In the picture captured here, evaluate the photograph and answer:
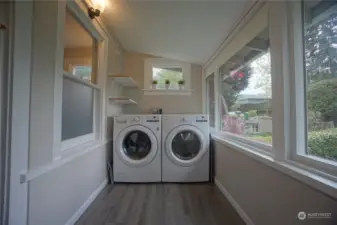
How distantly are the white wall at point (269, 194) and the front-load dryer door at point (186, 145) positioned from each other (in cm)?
65

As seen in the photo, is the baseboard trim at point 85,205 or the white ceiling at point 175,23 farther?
the white ceiling at point 175,23

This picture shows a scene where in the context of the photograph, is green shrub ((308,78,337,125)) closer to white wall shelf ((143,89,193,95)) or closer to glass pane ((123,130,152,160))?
glass pane ((123,130,152,160))

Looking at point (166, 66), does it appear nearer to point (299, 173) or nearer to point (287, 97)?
point (287, 97)

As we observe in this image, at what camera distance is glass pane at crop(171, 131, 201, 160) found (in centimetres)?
340

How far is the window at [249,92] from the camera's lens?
1980mm

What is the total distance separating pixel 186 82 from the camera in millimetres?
4457

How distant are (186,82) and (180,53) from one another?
2.42 ft

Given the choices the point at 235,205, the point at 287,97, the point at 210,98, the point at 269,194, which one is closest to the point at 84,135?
the point at 235,205

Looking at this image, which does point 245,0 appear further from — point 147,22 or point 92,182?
point 92,182

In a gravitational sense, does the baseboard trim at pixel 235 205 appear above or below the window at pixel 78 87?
below

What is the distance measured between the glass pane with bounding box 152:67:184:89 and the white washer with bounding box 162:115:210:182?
1246 millimetres

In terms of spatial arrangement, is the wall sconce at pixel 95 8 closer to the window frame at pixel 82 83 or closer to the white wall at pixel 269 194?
the window frame at pixel 82 83

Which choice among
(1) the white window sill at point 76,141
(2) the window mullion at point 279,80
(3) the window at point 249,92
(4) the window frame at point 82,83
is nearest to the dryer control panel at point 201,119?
(3) the window at point 249,92

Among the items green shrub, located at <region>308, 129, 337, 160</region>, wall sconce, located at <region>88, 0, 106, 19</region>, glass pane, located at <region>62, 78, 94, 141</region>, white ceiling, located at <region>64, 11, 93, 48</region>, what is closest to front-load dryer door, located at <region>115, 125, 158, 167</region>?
glass pane, located at <region>62, 78, 94, 141</region>
